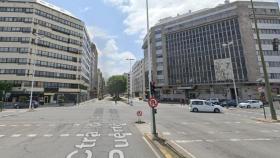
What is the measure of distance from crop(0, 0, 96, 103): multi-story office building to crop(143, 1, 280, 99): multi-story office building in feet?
112

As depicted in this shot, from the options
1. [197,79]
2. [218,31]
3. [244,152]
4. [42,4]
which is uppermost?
[42,4]

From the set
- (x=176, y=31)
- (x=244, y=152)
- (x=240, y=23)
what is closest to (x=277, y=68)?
(x=240, y=23)

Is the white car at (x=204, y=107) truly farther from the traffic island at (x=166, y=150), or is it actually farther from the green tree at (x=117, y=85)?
the green tree at (x=117, y=85)

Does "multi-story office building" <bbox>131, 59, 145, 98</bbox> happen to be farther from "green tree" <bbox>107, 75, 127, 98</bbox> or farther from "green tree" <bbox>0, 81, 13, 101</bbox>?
"green tree" <bbox>0, 81, 13, 101</bbox>

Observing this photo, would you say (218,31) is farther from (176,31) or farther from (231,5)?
(176,31)

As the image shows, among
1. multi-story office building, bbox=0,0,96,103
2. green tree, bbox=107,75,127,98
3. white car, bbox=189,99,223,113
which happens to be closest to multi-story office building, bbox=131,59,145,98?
green tree, bbox=107,75,127,98

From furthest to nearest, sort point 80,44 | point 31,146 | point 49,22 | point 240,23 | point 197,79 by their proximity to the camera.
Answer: point 80,44, point 197,79, point 49,22, point 240,23, point 31,146

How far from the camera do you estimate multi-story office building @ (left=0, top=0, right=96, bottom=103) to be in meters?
55.1

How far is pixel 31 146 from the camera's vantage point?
1019 cm

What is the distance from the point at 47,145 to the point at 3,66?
54.6m

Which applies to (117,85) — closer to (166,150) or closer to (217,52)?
(217,52)

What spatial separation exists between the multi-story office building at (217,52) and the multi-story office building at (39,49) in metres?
Result: 34.3

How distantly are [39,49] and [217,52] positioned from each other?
2090 inches

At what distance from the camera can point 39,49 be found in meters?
58.7
